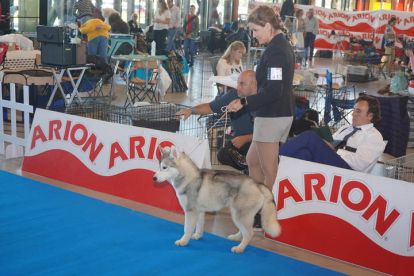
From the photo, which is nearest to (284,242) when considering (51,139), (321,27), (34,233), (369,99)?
(369,99)

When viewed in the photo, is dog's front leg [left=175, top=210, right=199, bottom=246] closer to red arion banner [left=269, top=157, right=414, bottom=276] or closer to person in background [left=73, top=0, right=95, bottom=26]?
red arion banner [left=269, top=157, right=414, bottom=276]

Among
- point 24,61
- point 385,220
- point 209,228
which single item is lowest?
point 209,228

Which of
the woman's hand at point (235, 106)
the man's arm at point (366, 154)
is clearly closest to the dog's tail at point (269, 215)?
the woman's hand at point (235, 106)

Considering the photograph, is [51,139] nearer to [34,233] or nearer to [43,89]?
[34,233]

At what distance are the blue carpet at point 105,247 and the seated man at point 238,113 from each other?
739 mm

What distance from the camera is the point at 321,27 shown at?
20.7 meters

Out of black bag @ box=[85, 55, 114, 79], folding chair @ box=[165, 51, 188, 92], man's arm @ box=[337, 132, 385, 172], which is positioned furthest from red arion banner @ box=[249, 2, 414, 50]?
man's arm @ box=[337, 132, 385, 172]

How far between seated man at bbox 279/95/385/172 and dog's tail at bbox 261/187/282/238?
0.61m

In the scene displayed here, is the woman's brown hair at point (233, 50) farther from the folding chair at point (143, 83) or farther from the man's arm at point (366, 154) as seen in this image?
the man's arm at point (366, 154)

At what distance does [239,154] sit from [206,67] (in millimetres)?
11655

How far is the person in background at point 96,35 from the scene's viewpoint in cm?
1031

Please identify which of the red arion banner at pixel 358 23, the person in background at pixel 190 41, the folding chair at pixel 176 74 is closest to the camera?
the folding chair at pixel 176 74

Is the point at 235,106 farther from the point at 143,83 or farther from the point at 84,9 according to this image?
the point at 84,9

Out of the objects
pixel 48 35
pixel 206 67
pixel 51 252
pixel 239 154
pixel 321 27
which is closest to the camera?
pixel 51 252
